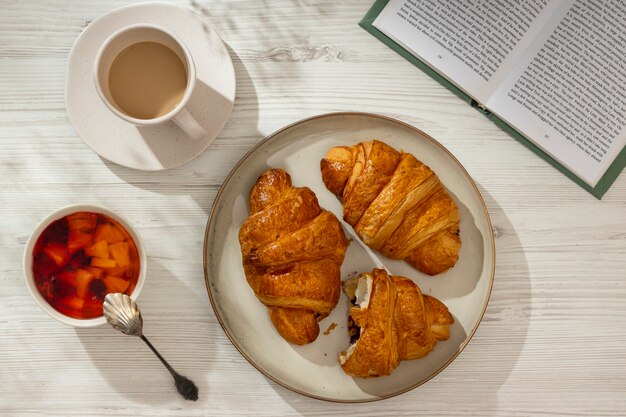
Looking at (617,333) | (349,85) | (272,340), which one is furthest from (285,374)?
(617,333)

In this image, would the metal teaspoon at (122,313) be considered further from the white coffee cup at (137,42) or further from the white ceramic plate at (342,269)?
the white coffee cup at (137,42)

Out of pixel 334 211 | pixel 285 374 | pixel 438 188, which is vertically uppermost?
pixel 438 188

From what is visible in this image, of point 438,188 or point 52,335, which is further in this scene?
point 52,335

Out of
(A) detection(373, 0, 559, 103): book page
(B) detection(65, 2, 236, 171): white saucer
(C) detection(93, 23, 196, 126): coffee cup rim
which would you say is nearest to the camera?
(C) detection(93, 23, 196, 126): coffee cup rim

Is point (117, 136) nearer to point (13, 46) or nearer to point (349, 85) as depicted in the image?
point (13, 46)

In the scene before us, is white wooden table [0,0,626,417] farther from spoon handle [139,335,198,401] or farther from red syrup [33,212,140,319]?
red syrup [33,212,140,319]

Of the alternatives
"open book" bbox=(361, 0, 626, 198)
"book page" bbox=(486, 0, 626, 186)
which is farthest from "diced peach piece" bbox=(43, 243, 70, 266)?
"book page" bbox=(486, 0, 626, 186)
